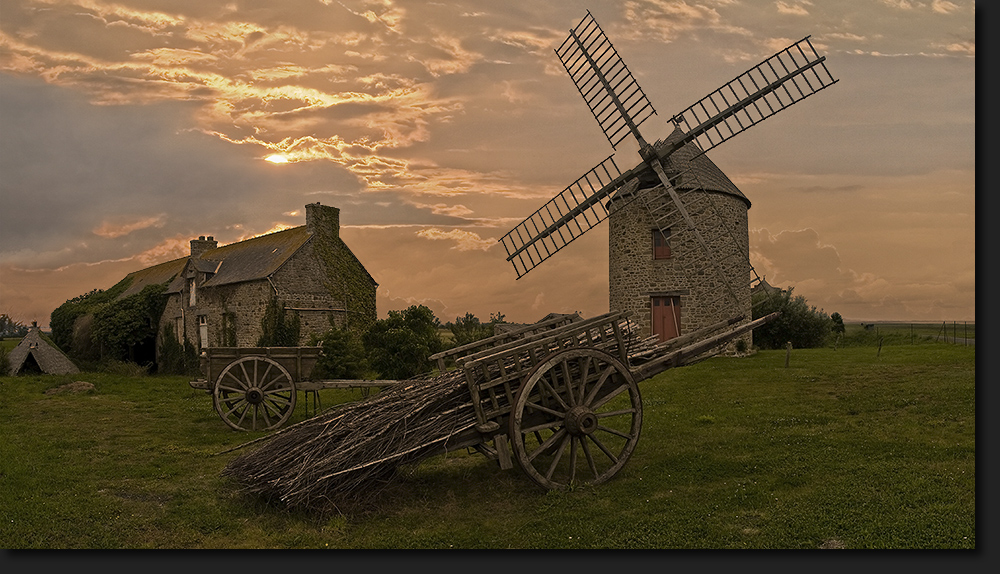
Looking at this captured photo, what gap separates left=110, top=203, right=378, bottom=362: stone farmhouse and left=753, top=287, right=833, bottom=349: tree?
1852 cm

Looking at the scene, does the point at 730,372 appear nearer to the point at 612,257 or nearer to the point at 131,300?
the point at 612,257

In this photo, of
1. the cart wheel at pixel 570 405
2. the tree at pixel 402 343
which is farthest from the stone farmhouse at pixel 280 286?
the cart wheel at pixel 570 405

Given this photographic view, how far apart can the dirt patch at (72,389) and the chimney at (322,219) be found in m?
10.2

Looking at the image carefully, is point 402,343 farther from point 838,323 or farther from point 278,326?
point 838,323

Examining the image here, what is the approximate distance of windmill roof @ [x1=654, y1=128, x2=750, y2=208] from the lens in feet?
69.3

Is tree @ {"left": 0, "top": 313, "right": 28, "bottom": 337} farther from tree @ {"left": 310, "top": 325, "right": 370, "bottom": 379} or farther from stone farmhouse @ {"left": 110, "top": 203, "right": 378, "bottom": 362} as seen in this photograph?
tree @ {"left": 310, "top": 325, "right": 370, "bottom": 379}

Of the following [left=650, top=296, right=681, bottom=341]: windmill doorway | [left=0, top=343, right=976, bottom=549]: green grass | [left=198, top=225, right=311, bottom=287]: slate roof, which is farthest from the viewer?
[left=198, top=225, right=311, bottom=287]: slate roof

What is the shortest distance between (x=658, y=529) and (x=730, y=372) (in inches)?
546

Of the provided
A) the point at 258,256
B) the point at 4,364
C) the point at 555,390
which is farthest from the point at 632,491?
the point at 4,364

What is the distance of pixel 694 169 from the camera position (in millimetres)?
23078

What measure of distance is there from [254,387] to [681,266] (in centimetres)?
1525

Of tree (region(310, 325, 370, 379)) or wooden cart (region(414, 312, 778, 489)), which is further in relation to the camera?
tree (region(310, 325, 370, 379))

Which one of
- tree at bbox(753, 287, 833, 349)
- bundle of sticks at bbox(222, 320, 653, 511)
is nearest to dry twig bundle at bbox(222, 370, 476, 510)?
bundle of sticks at bbox(222, 320, 653, 511)

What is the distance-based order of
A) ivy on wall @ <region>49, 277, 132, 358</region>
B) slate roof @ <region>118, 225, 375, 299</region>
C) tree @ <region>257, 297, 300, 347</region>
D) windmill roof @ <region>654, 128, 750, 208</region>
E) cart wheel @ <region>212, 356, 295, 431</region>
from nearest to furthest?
cart wheel @ <region>212, 356, 295, 431</region>, windmill roof @ <region>654, 128, 750, 208</region>, tree @ <region>257, 297, 300, 347</region>, slate roof @ <region>118, 225, 375, 299</region>, ivy on wall @ <region>49, 277, 132, 358</region>
